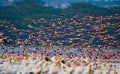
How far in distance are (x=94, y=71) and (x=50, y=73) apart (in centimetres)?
210

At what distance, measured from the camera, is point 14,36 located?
575 ft

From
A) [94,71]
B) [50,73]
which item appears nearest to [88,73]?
[94,71]

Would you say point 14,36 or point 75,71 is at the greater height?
point 75,71

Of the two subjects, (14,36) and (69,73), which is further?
(14,36)

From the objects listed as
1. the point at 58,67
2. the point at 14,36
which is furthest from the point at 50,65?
the point at 14,36

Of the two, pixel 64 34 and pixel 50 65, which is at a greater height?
pixel 50 65

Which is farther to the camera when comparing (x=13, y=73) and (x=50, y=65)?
(x=50, y=65)

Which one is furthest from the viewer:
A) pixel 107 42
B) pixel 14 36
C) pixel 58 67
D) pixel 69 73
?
pixel 14 36

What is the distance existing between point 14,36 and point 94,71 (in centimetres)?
15764

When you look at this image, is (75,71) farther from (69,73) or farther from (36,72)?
(36,72)

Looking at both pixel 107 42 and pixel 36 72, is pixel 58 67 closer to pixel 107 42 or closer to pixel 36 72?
pixel 36 72

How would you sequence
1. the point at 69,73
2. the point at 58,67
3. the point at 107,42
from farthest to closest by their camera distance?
the point at 107,42
the point at 58,67
the point at 69,73

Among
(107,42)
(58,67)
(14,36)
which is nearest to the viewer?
(58,67)

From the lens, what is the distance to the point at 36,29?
185000 mm
